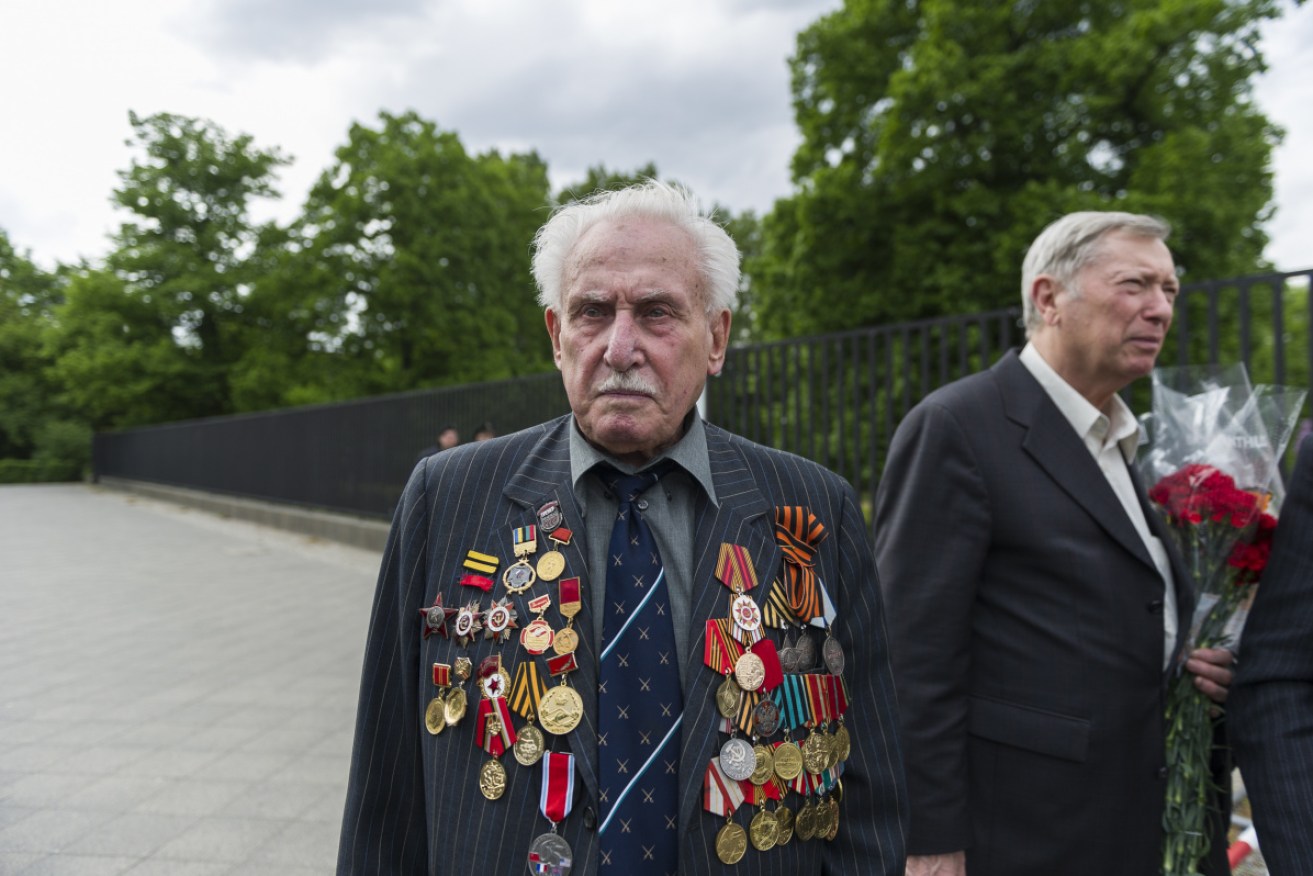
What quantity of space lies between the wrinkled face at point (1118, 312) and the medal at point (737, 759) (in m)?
1.40

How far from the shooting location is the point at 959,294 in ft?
49.7

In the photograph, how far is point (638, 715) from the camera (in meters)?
1.46

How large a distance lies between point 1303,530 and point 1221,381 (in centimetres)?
104

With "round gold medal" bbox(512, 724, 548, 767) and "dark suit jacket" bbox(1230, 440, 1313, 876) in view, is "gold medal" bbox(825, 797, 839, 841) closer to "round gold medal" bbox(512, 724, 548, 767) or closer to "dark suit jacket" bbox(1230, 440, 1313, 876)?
"round gold medal" bbox(512, 724, 548, 767)

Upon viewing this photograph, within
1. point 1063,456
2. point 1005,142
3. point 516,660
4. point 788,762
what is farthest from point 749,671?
point 1005,142

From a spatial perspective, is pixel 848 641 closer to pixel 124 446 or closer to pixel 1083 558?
pixel 1083 558

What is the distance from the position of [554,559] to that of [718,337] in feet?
1.87

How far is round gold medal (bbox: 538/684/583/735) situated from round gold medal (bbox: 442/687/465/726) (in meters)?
0.15

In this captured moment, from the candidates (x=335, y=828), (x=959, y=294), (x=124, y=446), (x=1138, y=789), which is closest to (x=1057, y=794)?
(x=1138, y=789)

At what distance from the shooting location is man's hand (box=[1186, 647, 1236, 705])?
6.82ft

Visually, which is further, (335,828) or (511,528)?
(335,828)

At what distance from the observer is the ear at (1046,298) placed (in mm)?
2283

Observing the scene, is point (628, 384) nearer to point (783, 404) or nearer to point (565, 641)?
point (565, 641)

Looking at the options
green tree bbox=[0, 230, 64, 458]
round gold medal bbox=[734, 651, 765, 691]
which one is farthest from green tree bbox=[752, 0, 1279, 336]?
green tree bbox=[0, 230, 64, 458]
